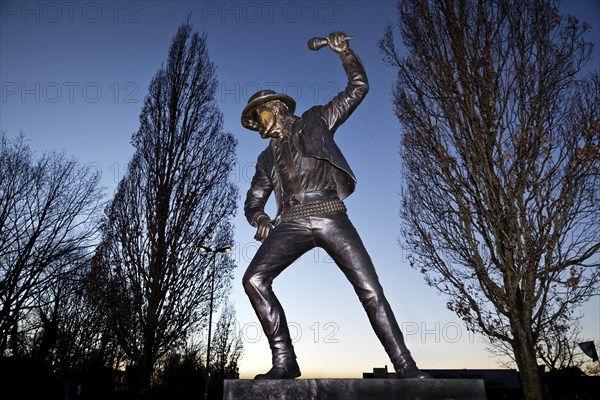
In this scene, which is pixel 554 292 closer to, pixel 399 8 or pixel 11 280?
pixel 399 8

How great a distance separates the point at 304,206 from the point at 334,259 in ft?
1.52

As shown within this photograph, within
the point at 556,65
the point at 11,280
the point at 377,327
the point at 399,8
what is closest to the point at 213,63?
the point at 399,8

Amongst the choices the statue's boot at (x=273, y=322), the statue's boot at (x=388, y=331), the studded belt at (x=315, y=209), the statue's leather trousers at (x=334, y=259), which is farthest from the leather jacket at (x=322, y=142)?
the statue's boot at (x=388, y=331)

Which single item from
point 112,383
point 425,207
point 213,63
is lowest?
point 112,383

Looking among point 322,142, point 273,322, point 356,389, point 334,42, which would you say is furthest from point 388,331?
point 334,42

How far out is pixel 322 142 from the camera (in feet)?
11.3

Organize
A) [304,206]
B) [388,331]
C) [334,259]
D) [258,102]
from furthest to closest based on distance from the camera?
1. [258,102]
2. [304,206]
3. [334,259]
4. [388,331]

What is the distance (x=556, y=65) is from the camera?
9.25 m

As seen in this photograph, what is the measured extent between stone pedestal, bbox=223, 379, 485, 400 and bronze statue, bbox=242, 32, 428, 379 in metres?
0.12

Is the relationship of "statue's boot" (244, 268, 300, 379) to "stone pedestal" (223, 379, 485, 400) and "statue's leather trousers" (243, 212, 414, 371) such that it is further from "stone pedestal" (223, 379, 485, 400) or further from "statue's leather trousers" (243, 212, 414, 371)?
"stone pedestal" (223, 379, 485, 400)

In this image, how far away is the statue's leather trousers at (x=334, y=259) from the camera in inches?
115

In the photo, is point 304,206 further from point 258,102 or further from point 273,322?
point 258,102

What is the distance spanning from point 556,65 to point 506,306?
5.09 metres

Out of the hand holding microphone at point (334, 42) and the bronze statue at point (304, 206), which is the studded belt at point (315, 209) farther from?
the hand holding microphone at point (334, 42)
